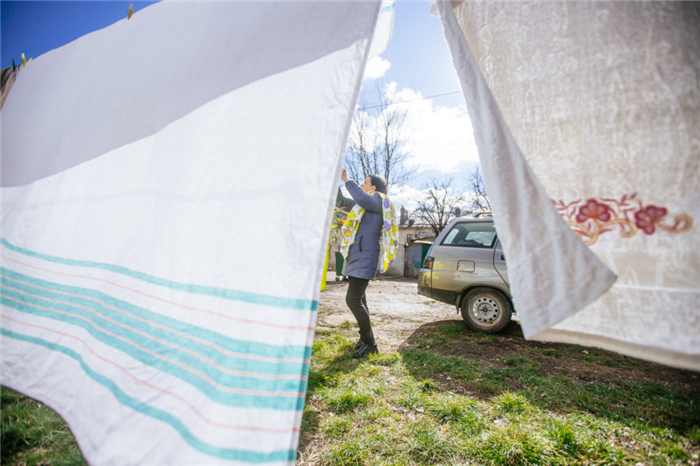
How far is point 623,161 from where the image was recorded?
0.89 m

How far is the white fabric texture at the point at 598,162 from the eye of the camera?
0.82 m

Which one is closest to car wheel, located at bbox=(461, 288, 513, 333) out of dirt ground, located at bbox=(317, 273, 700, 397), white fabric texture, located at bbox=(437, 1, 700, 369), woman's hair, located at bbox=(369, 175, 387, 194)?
dirt ground, located at bbox=(317, 273, 700, 397)

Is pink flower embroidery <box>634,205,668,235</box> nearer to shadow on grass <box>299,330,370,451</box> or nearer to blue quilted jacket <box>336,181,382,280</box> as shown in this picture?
shadow on grass <box>299,330,370,451</box>

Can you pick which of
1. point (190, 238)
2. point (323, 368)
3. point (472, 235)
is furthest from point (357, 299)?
point (472, 235)

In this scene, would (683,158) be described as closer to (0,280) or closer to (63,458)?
(63,458)

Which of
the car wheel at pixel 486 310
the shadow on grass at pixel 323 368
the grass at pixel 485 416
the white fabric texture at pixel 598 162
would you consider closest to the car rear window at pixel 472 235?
the car wheel at pixel 486 310

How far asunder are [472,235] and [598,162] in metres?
3.64

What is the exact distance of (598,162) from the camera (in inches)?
37.0

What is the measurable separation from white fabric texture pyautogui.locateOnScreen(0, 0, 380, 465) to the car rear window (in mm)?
3721

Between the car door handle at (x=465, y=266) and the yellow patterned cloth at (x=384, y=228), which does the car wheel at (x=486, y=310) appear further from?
the yellow patterned cloth at (x=384, y=228)

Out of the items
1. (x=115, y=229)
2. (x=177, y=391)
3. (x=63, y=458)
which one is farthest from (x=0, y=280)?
(x=177, y=391)

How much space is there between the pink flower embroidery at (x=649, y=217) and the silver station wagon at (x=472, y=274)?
3.32m

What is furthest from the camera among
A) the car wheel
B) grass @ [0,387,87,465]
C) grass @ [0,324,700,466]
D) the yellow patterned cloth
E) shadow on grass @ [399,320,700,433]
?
the car wheel

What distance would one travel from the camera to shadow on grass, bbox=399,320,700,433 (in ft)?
6.80
